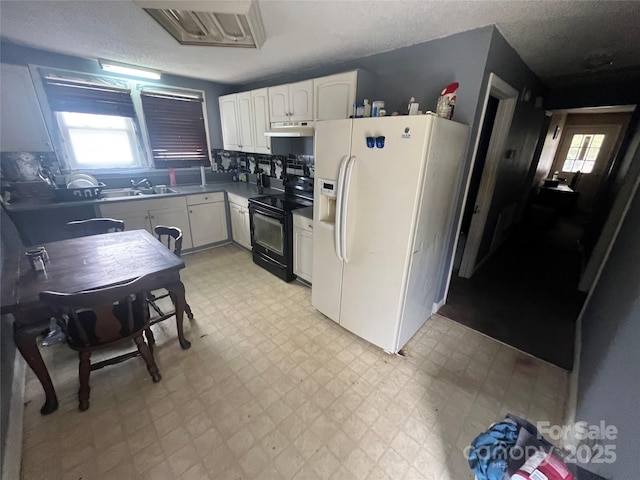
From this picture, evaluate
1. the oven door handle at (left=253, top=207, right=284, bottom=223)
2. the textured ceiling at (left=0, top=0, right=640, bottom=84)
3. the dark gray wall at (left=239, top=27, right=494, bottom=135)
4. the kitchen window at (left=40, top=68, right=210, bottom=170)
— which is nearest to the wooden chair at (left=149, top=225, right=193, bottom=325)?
the oven door handle at (left=253, top=207, right=284, bottom=223)

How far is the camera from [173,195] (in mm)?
3291

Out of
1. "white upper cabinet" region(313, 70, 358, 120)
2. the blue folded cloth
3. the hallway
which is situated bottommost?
the hallway

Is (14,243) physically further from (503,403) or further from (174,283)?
(503,403)

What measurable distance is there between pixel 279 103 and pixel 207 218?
6.26 ft

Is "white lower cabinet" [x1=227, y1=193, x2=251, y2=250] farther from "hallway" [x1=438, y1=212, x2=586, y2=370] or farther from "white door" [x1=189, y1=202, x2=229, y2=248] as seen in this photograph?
"hallway" [x1=438, y1=212, x2=586, y2=370]

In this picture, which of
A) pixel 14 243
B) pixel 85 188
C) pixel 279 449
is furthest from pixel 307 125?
pixel 14 243

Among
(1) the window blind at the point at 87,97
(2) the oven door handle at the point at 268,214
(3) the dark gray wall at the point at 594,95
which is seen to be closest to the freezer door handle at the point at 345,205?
(2) the oven door handle at the point at 268,214

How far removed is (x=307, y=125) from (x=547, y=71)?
269cm

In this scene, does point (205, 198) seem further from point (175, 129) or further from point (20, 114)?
point (20, 114)

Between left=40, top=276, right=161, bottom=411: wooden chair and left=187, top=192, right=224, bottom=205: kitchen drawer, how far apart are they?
2070 mm

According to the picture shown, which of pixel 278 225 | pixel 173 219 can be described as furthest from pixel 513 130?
pixel 173 219

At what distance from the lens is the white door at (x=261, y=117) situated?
3164 mm

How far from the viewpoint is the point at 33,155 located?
277 cm

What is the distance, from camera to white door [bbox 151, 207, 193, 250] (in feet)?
10.6
